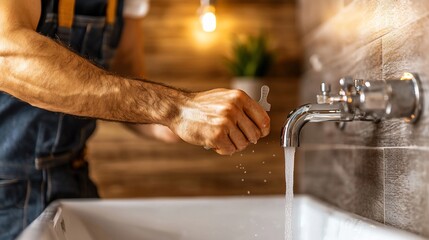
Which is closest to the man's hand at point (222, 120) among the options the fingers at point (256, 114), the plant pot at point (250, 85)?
the fingers at point (256, 114)

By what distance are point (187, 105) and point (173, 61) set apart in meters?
1.27

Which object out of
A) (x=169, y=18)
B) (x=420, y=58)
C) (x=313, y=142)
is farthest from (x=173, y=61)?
(x=420, y=58)

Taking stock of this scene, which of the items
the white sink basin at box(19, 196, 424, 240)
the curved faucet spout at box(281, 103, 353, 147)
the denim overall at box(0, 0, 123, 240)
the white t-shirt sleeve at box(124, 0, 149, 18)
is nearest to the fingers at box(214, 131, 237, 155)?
the curved faucet spout at box(281, 103, 353, 147)

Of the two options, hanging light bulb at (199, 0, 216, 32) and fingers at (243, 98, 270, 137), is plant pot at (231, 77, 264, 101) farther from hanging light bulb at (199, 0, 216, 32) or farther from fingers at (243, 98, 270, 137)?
fingers at (243, 98, 270, 137)

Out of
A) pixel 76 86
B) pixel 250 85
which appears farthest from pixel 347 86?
pixel 250 85

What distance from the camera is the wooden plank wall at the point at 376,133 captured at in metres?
1.01

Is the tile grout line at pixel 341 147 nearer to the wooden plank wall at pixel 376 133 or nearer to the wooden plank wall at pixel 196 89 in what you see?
the wooden plank wall at pixel 376 133

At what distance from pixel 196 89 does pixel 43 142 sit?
0.92 metres

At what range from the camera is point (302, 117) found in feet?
3.52

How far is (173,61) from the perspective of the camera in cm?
228

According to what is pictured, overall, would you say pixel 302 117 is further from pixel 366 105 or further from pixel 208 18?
pixel 208 18

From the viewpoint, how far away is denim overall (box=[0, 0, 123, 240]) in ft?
4.53

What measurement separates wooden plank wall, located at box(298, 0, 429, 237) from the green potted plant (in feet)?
1.29

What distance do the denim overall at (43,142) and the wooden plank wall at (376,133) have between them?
1.94 feet
